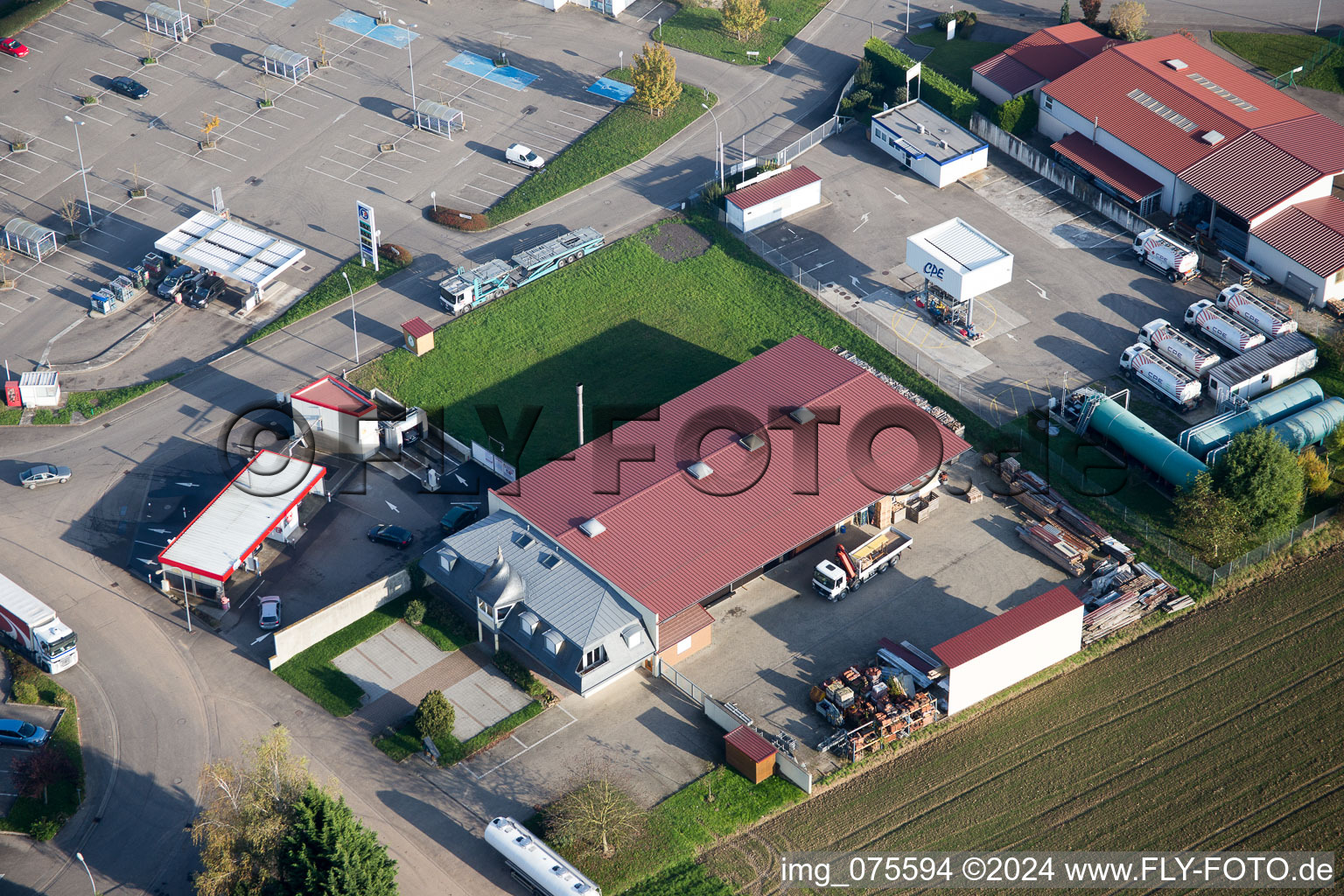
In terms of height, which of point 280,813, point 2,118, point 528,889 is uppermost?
point 2,118

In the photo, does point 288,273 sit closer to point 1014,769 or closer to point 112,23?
point 112,23

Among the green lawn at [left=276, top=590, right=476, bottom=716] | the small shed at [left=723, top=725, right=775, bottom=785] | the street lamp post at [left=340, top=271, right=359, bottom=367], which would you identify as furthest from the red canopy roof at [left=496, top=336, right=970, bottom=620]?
the street lamp post at [left=340, top=271, right=359, bottom=367]

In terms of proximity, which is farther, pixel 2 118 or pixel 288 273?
pixel 2 118

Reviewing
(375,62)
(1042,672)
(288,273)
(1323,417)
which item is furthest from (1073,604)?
(375,62)

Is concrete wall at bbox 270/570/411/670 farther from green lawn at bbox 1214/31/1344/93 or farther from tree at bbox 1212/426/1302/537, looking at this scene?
green lawn at bbox 1214/31/1344/93

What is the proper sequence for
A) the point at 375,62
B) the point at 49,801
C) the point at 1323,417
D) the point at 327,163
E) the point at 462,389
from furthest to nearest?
the point at 375,62 → the point at 327,163 → the point at 462,389 → the point at 1323,417 → the point at 49,801

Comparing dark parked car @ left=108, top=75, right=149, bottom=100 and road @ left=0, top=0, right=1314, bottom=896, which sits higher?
dark parked car @ left=108, top=75, right=149, bottom=100

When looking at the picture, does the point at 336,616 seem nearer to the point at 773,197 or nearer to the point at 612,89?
the point at 773,197
